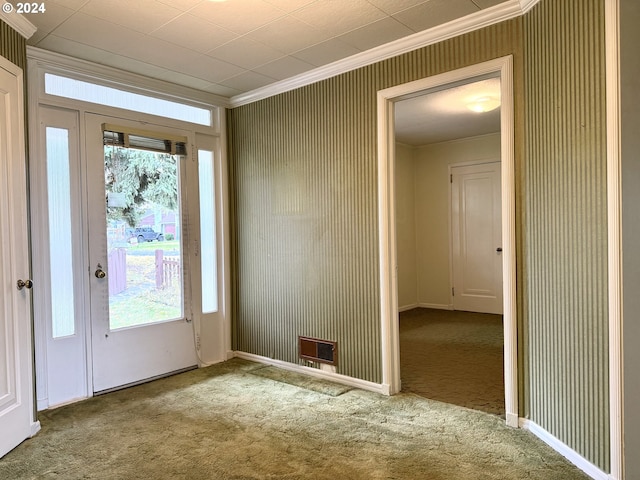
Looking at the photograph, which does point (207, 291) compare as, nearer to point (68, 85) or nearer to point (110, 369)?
point (110, 369)

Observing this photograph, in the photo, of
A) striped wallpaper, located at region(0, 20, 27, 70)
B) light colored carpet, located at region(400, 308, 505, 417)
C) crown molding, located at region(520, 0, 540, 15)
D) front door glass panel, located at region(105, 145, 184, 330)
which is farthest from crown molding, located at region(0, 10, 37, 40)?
light colored carpet, located at region(400, 308, 505, 417)

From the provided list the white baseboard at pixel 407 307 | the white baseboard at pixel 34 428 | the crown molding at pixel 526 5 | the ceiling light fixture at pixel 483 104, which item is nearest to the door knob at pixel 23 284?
the white baseboard at pixel 34 428

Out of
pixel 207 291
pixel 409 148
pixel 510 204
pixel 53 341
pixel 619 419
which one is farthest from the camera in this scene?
pixel 409 148

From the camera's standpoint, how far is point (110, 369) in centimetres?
349

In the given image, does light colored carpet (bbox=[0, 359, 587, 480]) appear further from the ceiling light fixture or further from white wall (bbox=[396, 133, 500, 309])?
white wall (bbox=[396, 133, 500, 309])

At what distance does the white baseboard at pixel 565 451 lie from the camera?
2062 mm

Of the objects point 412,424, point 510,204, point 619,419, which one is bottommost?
point 412,424

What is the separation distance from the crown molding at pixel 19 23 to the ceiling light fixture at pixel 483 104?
379 cm

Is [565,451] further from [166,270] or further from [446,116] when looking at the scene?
[446,116]

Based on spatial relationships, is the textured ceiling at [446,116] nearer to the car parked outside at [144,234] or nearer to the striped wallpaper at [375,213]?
the striped wallpaper at [375,213]

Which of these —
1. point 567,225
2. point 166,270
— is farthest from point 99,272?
point 567,225

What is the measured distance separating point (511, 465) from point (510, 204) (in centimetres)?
145

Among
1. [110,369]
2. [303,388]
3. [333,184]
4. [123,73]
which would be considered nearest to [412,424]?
[303,388]

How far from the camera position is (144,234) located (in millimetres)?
3723
